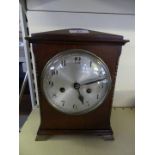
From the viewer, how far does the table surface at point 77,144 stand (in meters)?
0.70

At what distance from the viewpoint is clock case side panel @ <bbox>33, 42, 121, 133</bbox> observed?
69 cm

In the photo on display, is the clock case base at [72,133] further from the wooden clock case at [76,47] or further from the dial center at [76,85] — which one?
the dial center at [76,85]

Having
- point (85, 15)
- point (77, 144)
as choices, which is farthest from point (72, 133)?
point (85, 15)

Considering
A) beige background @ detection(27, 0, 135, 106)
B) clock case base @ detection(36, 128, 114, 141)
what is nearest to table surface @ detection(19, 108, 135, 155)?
clock case base @ detection(36, 128, 114, 141)

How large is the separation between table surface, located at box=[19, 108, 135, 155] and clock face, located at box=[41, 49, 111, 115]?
12 centimetres

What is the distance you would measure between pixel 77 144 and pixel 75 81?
244 millimetres

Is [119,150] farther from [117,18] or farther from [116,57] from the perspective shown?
[117,18]

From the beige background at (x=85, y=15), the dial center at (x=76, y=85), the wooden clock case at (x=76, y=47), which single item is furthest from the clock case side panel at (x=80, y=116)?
the beige background at (x=85, y=15)

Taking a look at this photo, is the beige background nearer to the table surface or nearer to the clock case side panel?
the clock case side panel

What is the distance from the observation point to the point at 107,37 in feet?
2.25

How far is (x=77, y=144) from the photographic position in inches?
29.3

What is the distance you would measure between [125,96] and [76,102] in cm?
47

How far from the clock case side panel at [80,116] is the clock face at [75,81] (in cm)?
2

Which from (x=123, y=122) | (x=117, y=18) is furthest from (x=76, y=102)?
(x=117, y=18)
